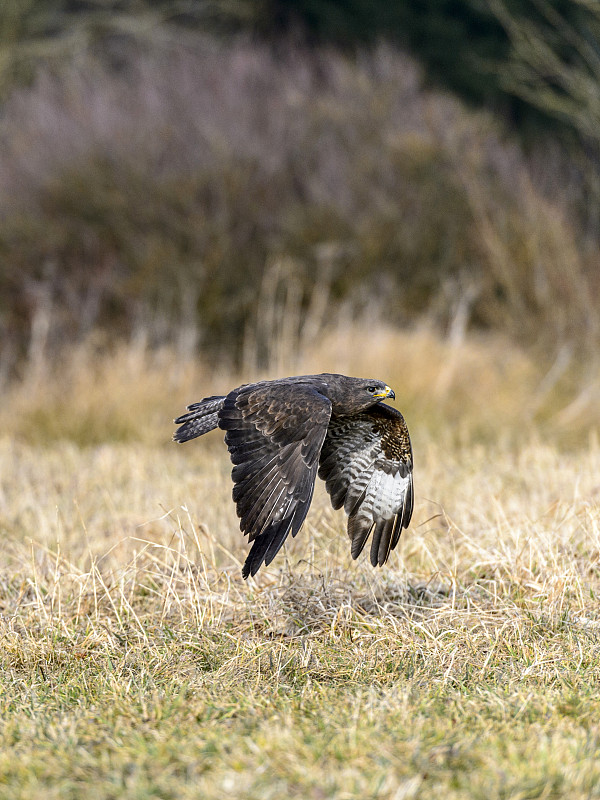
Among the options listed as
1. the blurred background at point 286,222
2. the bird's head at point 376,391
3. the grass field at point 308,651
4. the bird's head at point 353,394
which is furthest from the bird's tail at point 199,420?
the blurred background at point 286,222

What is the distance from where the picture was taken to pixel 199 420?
3.86 meters

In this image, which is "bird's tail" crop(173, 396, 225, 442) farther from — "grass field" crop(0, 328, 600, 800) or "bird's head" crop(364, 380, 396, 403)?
"bird's head" crop(364, 380, 396, 403)

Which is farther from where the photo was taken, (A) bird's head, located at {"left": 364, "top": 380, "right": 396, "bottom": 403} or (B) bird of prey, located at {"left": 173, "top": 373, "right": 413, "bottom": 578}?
(A) bird's head, located at {"left": 364, "top": 380, "right": 396, "bottom": 403}

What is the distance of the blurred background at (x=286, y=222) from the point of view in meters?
9.06

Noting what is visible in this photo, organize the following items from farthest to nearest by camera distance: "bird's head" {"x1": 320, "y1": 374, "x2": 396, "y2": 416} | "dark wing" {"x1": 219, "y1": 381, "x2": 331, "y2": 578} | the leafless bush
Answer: the leafless bush, "bird's head" {"x1": 320, "y1": 374, "x2": 396, "y2": 416}, "dark wing" {"x1": 219, "y1": 381, "x2": 331, "y2": 578}

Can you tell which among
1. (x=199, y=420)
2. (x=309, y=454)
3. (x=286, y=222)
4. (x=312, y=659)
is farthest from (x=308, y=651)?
(x=286, y=222)

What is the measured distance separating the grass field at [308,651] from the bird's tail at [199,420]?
323mm

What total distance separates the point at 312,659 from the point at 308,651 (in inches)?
2.1

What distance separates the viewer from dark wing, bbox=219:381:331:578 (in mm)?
3047

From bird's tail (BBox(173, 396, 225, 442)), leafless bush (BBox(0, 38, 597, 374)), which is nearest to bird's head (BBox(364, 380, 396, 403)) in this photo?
bird's tail (BBox(173, 396, 225, 442))

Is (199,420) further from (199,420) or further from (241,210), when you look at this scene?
(241,210)

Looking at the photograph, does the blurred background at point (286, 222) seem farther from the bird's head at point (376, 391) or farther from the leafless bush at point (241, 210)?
the bird's head at point (376, 391)

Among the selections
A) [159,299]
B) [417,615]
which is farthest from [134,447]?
[417,615]

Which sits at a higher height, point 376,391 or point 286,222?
point 376,391
